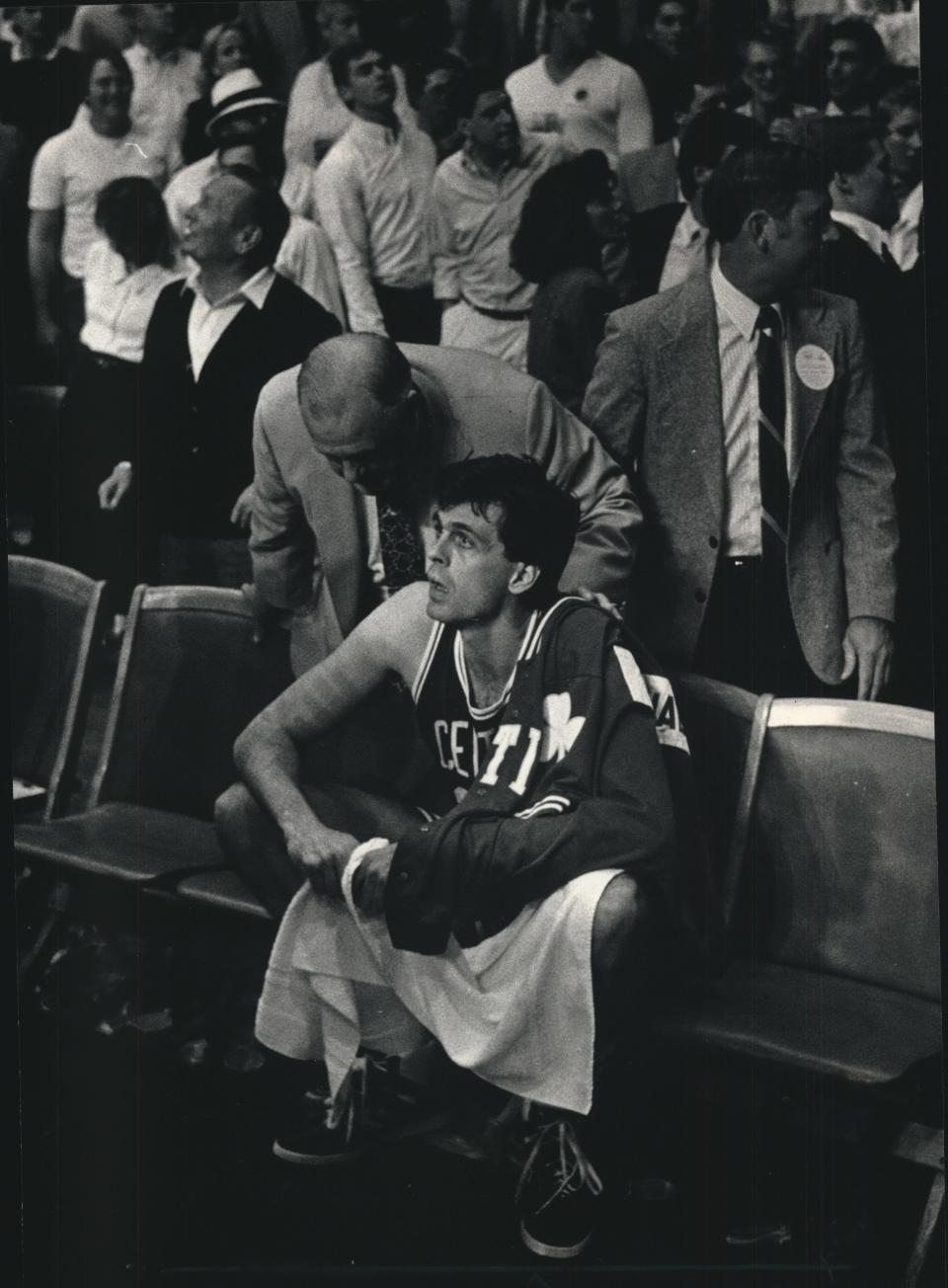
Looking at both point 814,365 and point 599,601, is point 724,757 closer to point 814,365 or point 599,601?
point 599,601

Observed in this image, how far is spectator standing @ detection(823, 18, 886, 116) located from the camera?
3.76m

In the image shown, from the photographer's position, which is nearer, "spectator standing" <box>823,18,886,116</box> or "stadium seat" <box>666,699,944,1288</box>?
"stadium seat" <box>666,699,944,1288</box>

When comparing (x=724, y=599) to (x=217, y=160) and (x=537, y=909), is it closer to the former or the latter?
(x=537, y=909)

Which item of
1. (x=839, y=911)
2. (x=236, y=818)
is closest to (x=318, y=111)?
(x=236, y=818)

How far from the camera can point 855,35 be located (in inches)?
148

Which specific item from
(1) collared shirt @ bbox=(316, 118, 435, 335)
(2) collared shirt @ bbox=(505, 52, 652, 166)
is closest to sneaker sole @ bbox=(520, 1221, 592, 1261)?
(1) collared shirt @ bbox=(316, 118, 435, 335)

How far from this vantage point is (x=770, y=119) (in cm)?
378

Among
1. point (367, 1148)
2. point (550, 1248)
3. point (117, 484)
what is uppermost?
point (117, 484)

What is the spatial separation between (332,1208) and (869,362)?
227cm

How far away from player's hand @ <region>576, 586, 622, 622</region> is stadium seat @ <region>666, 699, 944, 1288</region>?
1.34 ft

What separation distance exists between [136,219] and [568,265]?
102cm

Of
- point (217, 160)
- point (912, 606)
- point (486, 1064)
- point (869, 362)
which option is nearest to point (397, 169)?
point (217, 160)

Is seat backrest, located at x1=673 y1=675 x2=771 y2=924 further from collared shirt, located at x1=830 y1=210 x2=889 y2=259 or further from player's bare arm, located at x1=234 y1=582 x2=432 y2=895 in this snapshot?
collared shirt, located at x1=830 y1=210 x2=889 y2=259

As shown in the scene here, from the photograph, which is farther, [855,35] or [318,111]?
[318,111]
